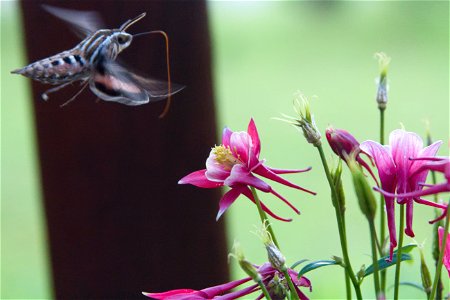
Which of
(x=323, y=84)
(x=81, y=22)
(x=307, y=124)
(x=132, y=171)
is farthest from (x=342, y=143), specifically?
(x=323, y=84)

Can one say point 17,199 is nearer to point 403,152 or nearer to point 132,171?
point 132,171

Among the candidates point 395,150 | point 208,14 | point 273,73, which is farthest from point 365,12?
point 395,150

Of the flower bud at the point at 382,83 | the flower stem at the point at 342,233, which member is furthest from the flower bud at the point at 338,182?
the flower bud at the point at 382,83

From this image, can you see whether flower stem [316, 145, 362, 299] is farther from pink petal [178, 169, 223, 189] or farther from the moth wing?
the moth wing

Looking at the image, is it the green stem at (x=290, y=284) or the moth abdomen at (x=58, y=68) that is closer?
the green stem at (x=290, y=284)

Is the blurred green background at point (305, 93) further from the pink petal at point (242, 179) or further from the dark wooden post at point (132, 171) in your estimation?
the pink petal at point (242, 179)

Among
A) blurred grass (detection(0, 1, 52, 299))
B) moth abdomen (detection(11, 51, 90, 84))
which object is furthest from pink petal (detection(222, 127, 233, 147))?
blurred grass (detection(0, 1, 52, 299))
